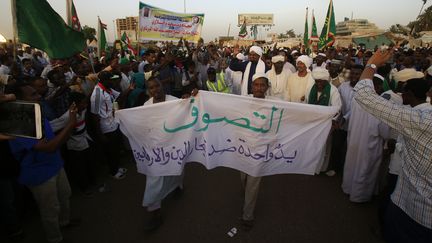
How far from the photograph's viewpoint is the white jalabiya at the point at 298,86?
16.8ft

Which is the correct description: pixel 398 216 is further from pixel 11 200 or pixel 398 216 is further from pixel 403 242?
pixel 11 200

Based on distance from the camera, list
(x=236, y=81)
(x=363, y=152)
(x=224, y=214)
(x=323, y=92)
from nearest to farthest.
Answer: (x=224, y=214) < (x=363, y=152) < (x=323, y=92) < (x=236, y=81)

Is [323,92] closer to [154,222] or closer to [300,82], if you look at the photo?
[300,82]

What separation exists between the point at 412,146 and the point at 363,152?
6.91 ft

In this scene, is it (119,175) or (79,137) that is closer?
(79,137)

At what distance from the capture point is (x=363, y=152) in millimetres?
3801

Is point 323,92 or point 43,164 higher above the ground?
point 323,92

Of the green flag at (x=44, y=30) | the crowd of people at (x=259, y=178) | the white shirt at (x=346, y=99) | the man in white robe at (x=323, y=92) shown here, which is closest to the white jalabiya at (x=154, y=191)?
the crowd of people at (x=259, y=178)

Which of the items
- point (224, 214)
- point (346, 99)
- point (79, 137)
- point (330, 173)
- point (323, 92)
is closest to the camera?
point (224, 214)

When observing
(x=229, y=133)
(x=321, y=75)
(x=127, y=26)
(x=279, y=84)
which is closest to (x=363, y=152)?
(x=321, y=75)

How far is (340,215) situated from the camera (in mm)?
3623

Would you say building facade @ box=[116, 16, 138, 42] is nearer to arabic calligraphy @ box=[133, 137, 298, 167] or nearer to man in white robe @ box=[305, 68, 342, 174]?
man in white robe @ box=[305, 68, 342, 174]

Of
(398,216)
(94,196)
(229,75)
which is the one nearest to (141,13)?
(229,75)

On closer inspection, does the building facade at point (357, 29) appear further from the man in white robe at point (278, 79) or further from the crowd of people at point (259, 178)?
the crowd of people at point (259, 178)
